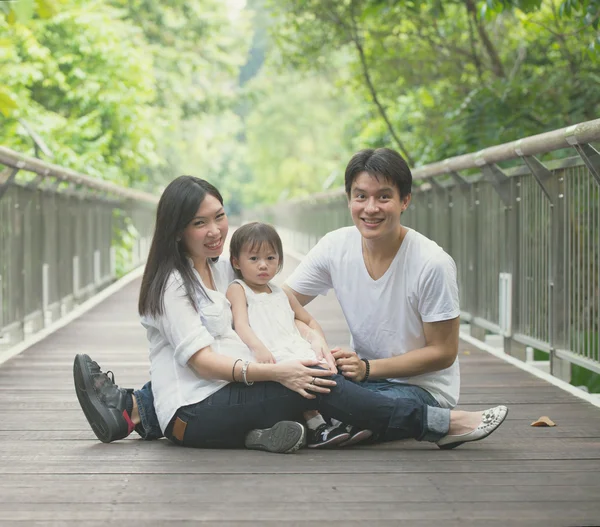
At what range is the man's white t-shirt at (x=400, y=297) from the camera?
13.9 ft

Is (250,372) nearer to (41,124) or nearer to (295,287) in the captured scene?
(295,287)

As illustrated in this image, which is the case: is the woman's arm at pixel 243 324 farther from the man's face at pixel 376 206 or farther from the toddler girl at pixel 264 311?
the man's face at pixel 376 206

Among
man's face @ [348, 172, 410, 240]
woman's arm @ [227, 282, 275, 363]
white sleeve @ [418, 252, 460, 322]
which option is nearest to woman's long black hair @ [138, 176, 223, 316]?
woman's arm @ [227, 282, 275, 363]

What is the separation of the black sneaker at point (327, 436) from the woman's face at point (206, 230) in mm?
748

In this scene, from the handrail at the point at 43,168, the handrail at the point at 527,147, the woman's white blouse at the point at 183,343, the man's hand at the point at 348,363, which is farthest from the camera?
the handrail at the point at 43,168

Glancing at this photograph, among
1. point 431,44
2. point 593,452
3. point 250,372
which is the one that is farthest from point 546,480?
point 431,44

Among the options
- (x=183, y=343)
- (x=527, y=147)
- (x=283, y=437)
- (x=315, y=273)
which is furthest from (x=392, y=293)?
(x=527, y=147)

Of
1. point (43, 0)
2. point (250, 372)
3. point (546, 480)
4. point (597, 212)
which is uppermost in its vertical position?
A: point (43, 0)

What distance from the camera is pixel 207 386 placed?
166 inches

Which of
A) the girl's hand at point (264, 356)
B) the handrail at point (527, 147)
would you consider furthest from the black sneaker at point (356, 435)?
the handrail at point (527, 147)

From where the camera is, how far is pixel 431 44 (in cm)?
1583

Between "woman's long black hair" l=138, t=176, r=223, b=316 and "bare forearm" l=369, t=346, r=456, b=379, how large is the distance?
718mm

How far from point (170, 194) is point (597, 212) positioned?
214cm

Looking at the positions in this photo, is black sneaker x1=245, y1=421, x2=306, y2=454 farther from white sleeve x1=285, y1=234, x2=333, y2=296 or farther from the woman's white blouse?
white sleeve x1=285, y1=234, x2=333, y2=296
